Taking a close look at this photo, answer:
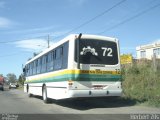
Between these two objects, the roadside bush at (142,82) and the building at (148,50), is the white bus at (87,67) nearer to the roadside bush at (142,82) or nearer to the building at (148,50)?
the roadside bush at (142,82)

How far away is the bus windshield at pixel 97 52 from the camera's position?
15.7 meters

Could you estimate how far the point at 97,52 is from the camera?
16109 millimetres

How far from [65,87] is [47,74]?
4409mm

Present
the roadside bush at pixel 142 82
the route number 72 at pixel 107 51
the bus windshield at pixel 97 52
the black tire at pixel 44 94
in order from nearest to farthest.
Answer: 1. the bus windshield at pixel 97 52
2. the route number 72 at pixel 107 51
3. the roadside bush at pixel 142 82
4. the black tire at pixel 44 94

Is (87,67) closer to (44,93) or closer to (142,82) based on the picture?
(44,93)

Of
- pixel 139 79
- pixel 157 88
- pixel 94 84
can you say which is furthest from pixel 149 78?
pixel 94 84

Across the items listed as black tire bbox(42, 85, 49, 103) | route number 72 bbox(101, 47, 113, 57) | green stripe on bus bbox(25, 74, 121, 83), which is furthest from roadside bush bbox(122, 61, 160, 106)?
black tire bbox(42, 85, 49, 103)

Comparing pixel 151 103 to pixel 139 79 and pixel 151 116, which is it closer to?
pixel 151 116

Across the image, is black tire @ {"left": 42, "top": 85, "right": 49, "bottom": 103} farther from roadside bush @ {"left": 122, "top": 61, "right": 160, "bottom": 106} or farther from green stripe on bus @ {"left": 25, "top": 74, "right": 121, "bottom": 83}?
roadside bush @ {"left": 122, "top": 61, "right": 160, "bottom": 106}

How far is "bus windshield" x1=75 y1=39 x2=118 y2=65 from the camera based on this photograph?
15.7m

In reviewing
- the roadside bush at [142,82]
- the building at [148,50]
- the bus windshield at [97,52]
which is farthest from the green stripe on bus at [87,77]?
the building at [148,50]

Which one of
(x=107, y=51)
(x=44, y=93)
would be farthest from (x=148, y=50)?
(x=107, y=51)

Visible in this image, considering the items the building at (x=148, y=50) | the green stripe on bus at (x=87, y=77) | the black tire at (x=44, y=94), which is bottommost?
the black tire at (x=44, y=94)

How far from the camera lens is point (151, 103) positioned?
53.7 ft
